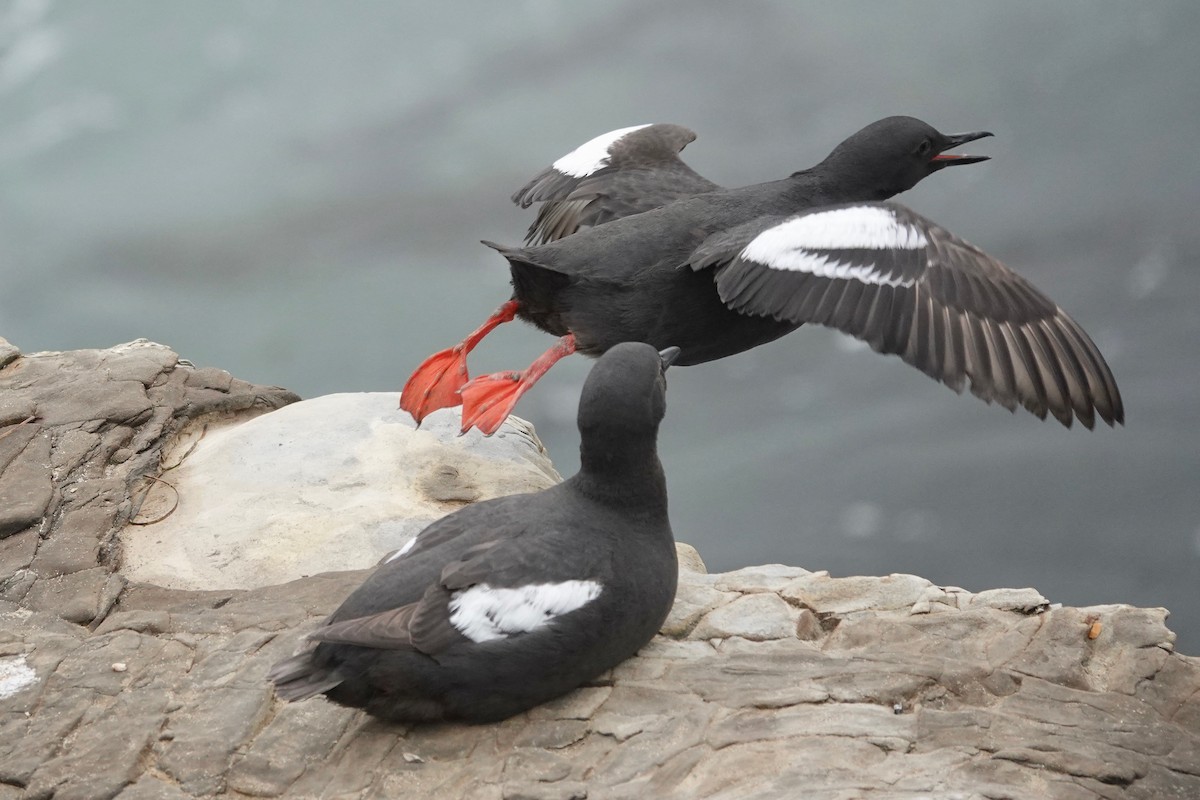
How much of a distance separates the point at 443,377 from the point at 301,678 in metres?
2.17

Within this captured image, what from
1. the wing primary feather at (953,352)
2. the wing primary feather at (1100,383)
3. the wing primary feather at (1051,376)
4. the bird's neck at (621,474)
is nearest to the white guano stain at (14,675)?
the bird's neck at (621,474)

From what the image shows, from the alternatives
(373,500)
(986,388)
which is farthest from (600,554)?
(373,500)

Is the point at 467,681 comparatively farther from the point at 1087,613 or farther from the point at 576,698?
the point at 1087,613

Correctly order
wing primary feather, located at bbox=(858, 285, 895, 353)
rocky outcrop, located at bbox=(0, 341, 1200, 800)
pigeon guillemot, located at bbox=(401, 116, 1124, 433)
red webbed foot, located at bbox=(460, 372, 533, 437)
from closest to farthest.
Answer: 1. rocky outcrop, located at bbox=(0, 341, 1200, 800)
2. pigeon guillemot, located at bbox=(401, 116, 1124, 433)
3. wing primary feather, located at bbox=(858, 285, 895, 353)
4. red webbed foot, located at bbox=(460, 372, 533, 437)

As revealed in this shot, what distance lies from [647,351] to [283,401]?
293 cm

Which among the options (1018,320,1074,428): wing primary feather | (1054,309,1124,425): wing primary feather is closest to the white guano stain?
(1018,320,1074,428): wing primary feather

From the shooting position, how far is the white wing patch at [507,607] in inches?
138

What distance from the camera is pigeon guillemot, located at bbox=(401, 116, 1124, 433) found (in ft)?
13.5

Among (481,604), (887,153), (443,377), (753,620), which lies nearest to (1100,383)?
(753,620)

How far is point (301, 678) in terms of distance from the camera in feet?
11.5

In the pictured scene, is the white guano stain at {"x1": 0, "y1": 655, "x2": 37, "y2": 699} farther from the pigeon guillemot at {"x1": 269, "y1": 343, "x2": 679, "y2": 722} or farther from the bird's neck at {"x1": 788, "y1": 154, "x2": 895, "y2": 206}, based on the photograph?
the bird's neck at {"x1": 788, "y1": 154, "x2": 895, "y2": 206}

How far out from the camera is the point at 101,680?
3.91 metres

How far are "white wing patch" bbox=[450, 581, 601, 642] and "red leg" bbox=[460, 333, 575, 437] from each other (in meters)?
1.60

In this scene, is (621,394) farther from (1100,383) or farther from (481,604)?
(1100,383)
